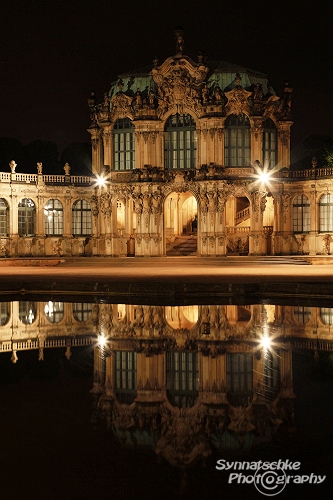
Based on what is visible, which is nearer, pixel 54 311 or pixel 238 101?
pixel 54 311

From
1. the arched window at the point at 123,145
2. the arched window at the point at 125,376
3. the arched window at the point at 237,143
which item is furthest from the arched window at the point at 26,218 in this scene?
the arched window at the point at 125,376

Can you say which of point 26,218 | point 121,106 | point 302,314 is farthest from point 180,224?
point 302,314

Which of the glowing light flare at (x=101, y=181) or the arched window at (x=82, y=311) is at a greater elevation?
the glowing light flare at (x=101, y=181)

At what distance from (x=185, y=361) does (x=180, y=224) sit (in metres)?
48.7

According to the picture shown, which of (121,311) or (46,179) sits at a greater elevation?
(46,179)

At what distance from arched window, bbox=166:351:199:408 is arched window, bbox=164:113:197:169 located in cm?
4110

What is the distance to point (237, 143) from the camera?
5347 centimetres

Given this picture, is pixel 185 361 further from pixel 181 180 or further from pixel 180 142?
pixel 180 142

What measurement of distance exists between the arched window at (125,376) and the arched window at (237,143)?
1604 inches

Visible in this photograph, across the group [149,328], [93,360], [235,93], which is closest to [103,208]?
[235,93]

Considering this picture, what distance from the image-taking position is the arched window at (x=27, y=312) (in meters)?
19.2

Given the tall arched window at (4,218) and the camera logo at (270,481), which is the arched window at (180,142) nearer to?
the tall arched window at (4,218)

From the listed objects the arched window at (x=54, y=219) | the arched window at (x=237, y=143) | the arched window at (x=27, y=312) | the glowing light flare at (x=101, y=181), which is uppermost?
the arched window at (x=237, y=143)

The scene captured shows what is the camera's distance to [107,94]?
2218 inches
